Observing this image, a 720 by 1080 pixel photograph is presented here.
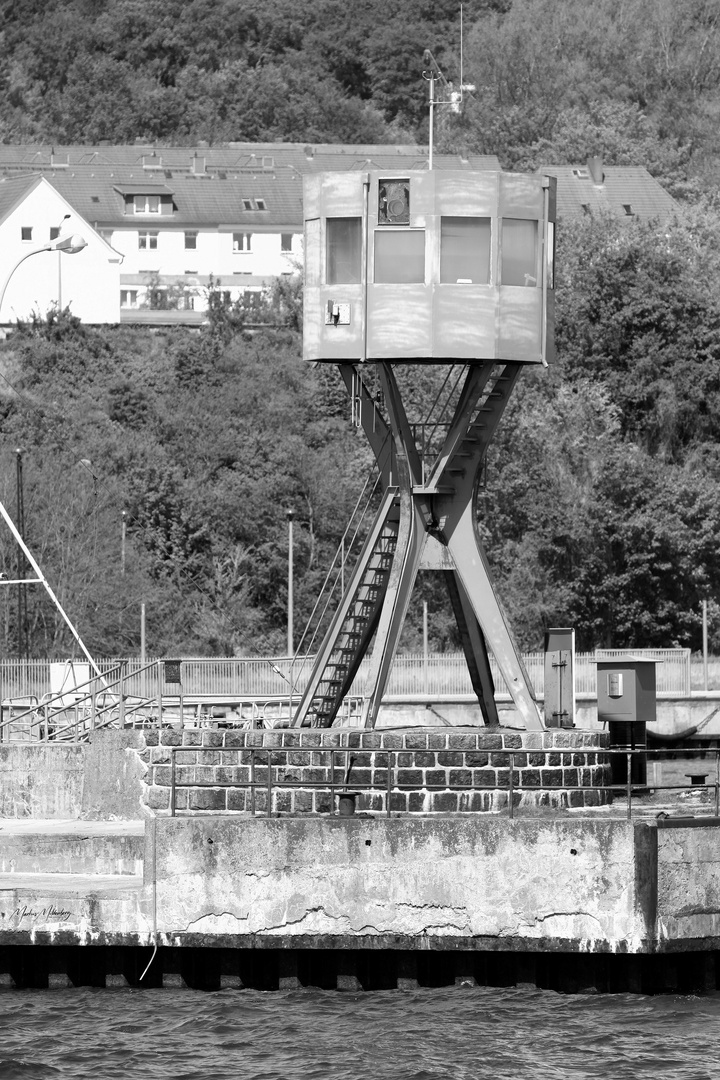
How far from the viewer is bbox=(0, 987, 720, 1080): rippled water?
22922mm

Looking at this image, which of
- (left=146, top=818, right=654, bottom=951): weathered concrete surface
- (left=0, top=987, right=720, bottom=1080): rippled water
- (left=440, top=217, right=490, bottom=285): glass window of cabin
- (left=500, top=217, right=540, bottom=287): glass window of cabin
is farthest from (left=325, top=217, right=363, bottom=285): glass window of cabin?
(left=0, top=987, right=720, bottom=1080): rippled water

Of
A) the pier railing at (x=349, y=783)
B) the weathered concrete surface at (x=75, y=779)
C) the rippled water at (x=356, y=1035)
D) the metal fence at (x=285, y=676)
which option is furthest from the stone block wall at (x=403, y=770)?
the metal fence at (x=285, y=676)

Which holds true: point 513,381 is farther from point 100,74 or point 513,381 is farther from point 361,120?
point 100,74

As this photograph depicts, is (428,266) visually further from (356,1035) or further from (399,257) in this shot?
(356,1035)

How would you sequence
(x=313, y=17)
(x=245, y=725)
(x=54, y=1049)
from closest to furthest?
(x=54, y=1049)
(x=245, y=725)
(x=313, y=17)

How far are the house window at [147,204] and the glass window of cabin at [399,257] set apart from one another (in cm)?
8518

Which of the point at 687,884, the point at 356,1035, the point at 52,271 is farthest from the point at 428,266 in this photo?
the point at 52,271

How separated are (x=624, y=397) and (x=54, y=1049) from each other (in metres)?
53.0

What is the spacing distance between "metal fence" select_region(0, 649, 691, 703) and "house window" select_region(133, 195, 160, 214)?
203 feet

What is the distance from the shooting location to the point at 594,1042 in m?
23.9

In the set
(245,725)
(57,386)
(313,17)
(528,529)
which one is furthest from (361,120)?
(245,725)

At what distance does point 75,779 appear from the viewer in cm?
3562

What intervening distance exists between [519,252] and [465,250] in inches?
31.7

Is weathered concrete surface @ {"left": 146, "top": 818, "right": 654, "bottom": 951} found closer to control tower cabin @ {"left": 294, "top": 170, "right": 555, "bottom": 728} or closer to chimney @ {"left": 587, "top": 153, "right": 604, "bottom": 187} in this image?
control tower cabin @ {"left": 294, "top": 170, "right": 555, "bottom": 728}
